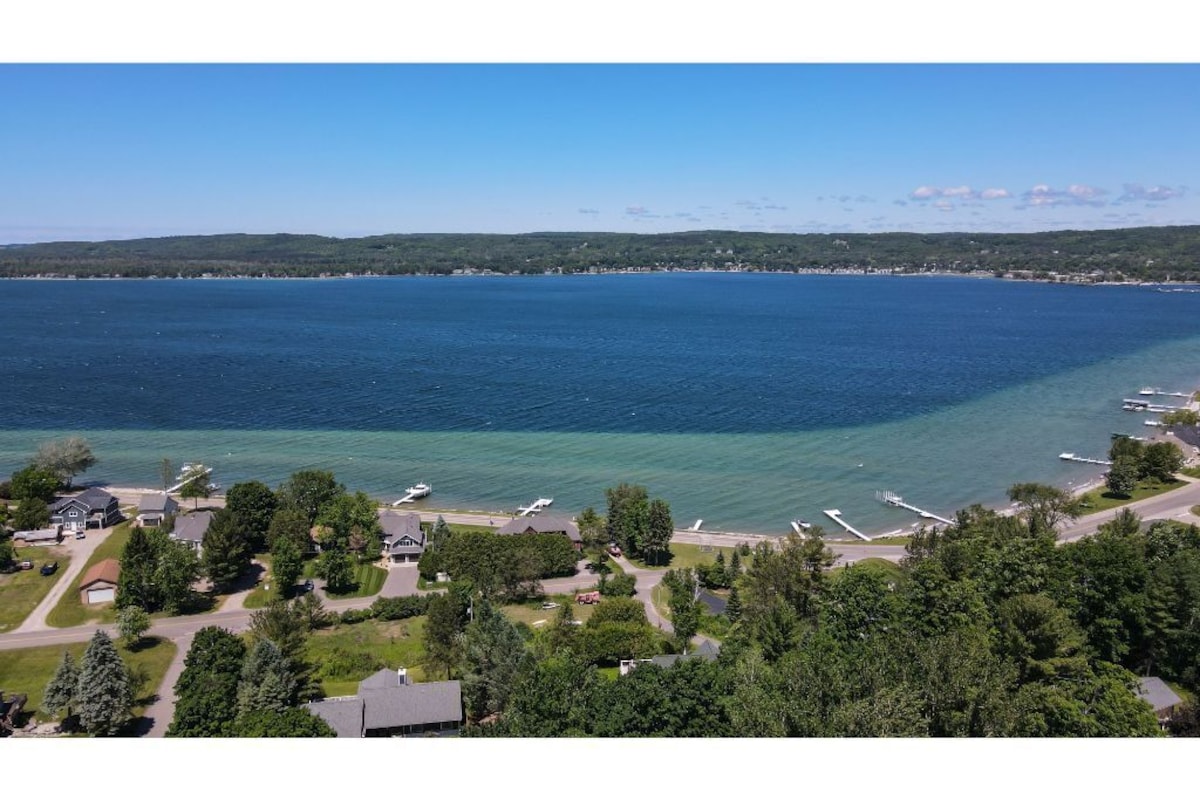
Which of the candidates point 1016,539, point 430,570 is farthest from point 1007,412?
point 430,570

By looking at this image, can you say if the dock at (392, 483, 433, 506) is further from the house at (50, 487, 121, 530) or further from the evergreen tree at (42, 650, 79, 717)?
the evergreen tree at (42, 650, 79, 717)

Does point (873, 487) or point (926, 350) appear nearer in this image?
point (873, 487)

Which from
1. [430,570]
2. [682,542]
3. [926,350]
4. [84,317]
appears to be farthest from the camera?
[84,317]

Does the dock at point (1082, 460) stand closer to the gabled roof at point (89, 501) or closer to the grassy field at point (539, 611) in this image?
the grassy field at point (539, 611)

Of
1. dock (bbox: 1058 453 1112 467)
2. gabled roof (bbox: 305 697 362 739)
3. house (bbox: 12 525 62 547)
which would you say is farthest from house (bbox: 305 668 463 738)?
dock (bbox: 1058 453 1112 467)

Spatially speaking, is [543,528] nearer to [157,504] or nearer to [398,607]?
[398,607]

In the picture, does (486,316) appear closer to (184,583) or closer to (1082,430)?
(1082,430)

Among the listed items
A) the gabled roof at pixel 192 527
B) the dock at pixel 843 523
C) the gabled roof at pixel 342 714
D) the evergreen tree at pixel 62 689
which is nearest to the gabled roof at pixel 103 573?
the gabled roof at pixel 192 527
